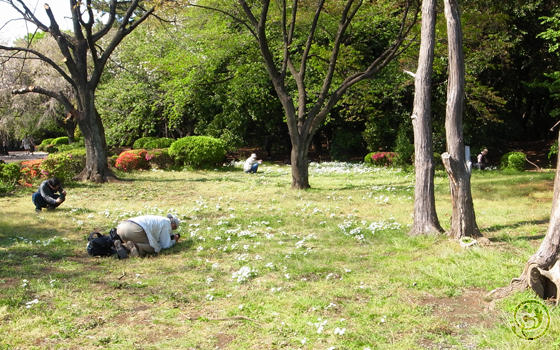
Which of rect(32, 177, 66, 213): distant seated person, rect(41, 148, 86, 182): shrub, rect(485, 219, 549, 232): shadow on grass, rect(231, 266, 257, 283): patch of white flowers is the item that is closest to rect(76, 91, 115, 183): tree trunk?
rect(41, 148, 86, 182): shrub

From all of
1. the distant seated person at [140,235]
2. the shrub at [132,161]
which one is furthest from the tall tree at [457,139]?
the shrub at [132,161]

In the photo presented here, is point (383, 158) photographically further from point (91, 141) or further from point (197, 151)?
point (91, 141)

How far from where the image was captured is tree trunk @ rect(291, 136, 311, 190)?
15.0 metres

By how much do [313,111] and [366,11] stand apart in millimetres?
6084

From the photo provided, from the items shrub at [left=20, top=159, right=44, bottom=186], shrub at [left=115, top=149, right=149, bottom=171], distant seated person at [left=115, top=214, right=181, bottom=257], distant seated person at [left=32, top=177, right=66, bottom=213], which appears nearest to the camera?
distant seated person at [left=115, top=214, right=181, bottom=257]

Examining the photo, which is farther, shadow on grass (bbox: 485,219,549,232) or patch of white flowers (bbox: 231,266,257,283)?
shadow on grass (bbox: 485,219,549,232)

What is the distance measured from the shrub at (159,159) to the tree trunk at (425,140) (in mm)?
15526

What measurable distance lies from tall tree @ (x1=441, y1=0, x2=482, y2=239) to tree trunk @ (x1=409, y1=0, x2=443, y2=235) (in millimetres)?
502

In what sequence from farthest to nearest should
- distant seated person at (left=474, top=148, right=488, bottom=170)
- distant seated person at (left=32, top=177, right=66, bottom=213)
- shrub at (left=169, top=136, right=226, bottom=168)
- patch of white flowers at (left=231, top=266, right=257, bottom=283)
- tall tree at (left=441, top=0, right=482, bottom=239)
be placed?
shrub at (left=169, top=136, right=226, bottom=168), distant seated person at (left=474, top=148, right=488, bottom=170), distant seated person at (left=32, top=177, right=66, bottom=213), tall tree at (left=441, top=0, right=482, bottom=239), patch of white flowers at (left=231, top=266, right=257, bottom=283)

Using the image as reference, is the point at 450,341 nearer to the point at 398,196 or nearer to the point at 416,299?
the point at 416,299

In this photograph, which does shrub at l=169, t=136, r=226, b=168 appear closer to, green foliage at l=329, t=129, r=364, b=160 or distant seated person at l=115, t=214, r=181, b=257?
green foliage at l=329, t=129, r=364, b=160

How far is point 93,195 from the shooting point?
48.1 feet

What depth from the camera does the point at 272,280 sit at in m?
6.55

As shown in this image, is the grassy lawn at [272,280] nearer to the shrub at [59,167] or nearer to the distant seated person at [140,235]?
the distant seated person at [140,235]
